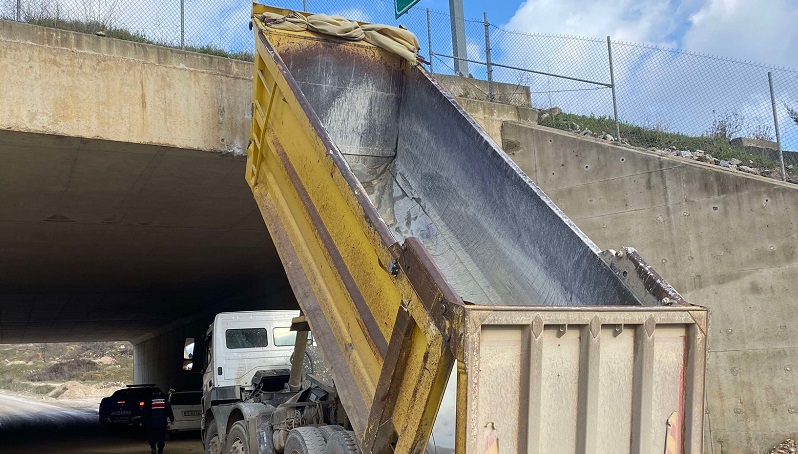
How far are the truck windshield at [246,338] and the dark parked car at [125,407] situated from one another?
38.6 feet

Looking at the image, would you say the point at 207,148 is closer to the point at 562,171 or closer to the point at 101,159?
the point at 101,159

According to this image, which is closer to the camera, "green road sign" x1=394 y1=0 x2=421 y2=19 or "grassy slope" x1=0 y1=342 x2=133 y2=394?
"green road sign" x1=394 y1=0 x2=421 y2=19

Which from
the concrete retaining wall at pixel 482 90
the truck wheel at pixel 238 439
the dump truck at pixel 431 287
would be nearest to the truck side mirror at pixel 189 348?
the dump truck at pixel 431 287

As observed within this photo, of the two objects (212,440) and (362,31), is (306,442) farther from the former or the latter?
(362,31)

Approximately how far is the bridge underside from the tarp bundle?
6.40 ft

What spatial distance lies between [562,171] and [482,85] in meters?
2.80

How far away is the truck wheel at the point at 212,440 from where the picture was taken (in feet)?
27.5

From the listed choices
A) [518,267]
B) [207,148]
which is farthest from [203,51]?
[518,267]

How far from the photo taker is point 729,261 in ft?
25.9

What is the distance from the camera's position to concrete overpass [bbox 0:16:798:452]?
7.55 metres

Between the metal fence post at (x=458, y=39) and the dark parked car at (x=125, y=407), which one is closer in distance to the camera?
the metal fence post at (x=458, y=39)

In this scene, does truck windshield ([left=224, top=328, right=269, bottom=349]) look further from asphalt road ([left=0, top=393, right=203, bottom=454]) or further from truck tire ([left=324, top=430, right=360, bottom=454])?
asphalt road ([left=0, top=393, right=203, bottom=454])

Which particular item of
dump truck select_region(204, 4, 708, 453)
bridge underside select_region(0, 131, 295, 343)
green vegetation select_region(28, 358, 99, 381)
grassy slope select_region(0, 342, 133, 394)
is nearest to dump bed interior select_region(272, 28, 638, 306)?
dump truck select_region(204, 4, 708, 453)

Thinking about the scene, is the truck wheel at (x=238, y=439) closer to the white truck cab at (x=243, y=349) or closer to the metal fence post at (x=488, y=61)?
the white truck cab at (x=243, y=349)
